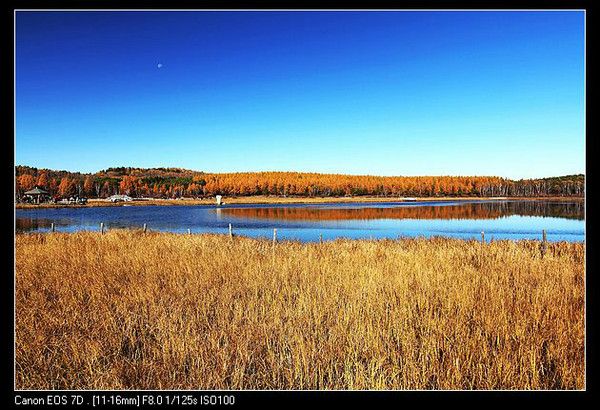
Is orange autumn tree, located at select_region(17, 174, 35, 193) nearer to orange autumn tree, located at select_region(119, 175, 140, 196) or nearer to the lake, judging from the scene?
orange autumn tree, located at select_region(119, 175, 140, 196)

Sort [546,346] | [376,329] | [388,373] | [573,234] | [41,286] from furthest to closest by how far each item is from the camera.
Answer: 1. [573,234]
2. [41,286]
3. [376,329]
4. [546,346]
5. [388,373]

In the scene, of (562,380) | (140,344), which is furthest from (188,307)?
(562,380)

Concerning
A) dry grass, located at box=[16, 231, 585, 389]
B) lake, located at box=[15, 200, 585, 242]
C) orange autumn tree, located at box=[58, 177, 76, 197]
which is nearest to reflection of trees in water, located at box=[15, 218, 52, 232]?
lake, located at box=[15, 200, 585, 242]

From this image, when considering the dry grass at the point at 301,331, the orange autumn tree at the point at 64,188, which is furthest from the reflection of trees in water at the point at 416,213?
the orange autumn tree at the point at 64,188

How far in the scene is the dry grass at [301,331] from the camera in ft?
12.4

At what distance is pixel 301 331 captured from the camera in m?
4.86

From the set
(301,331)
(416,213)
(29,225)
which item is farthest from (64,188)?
(301,331)

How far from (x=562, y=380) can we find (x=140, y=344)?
5.06 meters

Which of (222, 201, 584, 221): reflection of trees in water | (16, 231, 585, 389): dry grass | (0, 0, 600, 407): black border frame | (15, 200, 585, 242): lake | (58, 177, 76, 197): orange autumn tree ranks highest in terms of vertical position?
(58, 177, 76, 197): orange autumn tree

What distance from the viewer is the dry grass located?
3.78 m
